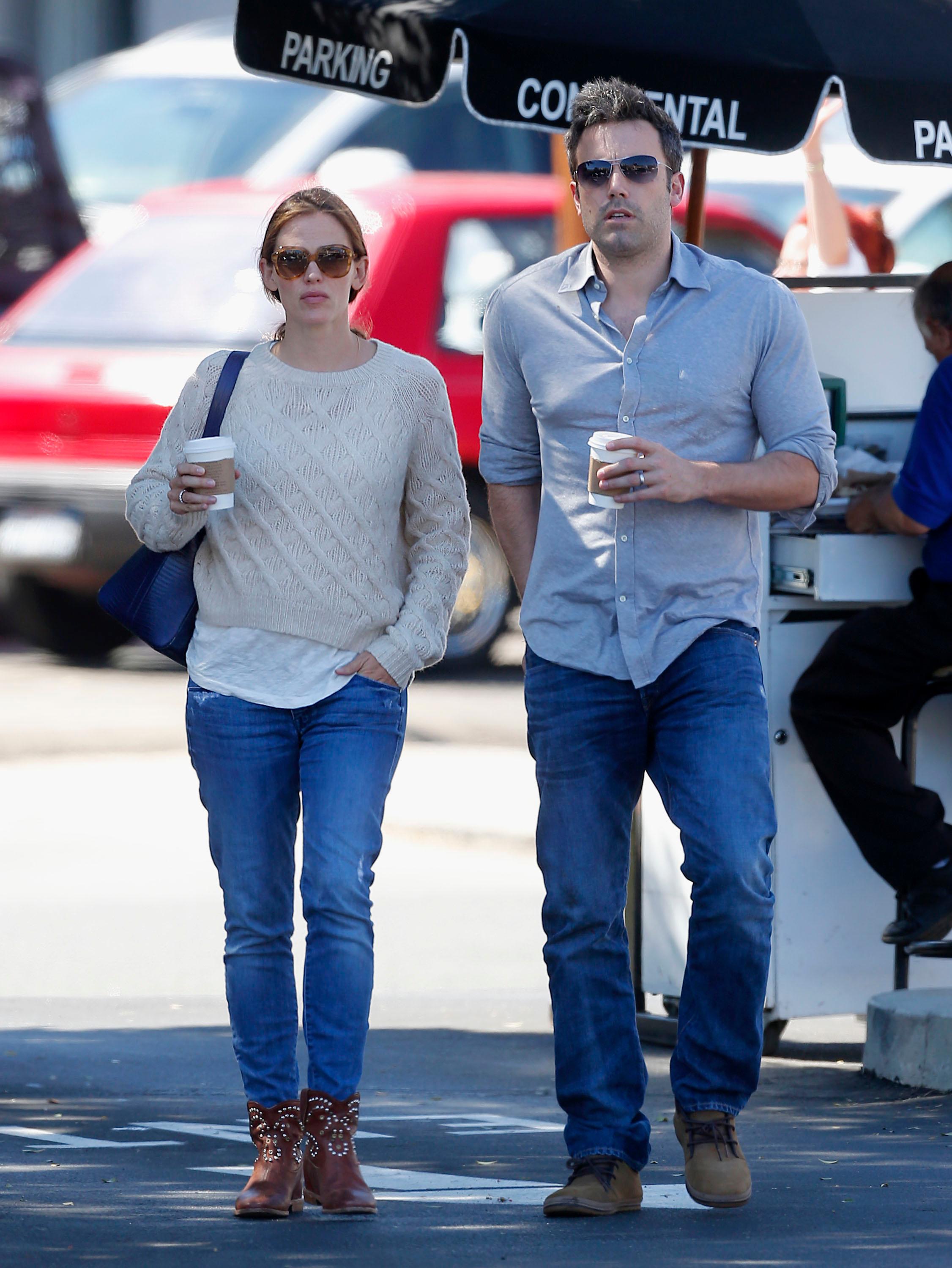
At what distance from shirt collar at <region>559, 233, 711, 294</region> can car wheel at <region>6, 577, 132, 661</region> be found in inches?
329

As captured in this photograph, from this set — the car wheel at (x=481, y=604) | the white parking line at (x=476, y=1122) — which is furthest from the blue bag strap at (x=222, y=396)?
the car wheel at (x=481, y=604)

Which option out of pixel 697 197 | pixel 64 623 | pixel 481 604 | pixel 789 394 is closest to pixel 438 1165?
pixel 789 394

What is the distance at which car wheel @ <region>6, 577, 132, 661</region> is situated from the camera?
41.9ft

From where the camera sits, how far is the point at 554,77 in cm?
593

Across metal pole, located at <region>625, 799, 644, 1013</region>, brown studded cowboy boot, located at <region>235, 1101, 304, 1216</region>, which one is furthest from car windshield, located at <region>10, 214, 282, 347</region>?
brown studded cowboy boot, located at <region>235, 1101, 304, 1216</region>

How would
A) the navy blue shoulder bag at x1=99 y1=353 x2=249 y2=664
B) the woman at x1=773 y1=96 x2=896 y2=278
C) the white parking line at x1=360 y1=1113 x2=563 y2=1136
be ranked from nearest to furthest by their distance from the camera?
the navy blue shoulder bag at x1=99 y1=353 x2=249 y2=664 → the white parking line at x1=360 y1=1113 x2=563 y2=1136 → the woman at x1=773 y1=96 x2=896 y2=278

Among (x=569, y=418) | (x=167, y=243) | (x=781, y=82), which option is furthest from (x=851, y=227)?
(x=167, y=243)

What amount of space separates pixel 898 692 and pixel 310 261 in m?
2.29

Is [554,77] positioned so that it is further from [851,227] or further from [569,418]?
[851,227]

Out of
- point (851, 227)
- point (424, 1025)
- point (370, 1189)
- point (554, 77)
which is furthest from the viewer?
point (851, 227)

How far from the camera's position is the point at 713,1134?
4488mm

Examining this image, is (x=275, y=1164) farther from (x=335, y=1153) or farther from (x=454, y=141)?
(x=454, y=141)

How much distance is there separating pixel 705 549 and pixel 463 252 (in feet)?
26.7

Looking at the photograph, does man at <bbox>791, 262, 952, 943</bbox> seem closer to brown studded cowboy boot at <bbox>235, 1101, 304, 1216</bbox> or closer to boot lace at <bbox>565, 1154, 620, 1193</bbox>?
boot lace at <bbox>565, 1154, 620, 1193</bbox>
